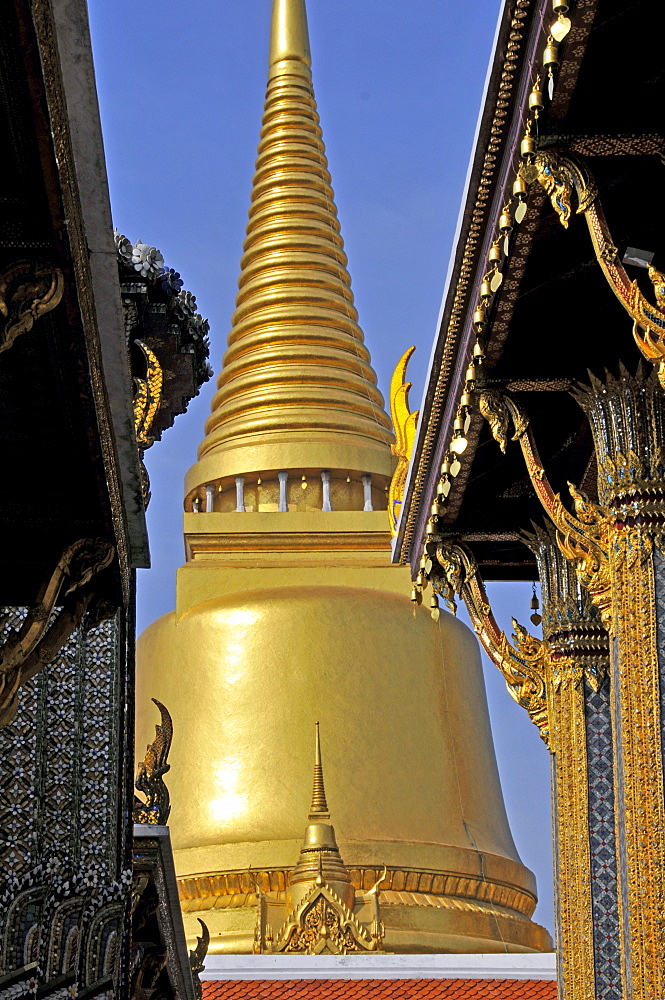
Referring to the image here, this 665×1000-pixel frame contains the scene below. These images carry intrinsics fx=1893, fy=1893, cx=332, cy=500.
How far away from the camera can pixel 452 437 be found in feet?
31.3

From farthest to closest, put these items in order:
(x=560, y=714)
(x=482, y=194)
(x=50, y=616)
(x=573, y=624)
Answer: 1. (x=560, y=714)
2. (x=573, y=624)
3. (x=482, y=194)
4. (x=50, y=616)

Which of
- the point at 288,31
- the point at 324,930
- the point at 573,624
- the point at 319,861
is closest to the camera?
the point at 573,624

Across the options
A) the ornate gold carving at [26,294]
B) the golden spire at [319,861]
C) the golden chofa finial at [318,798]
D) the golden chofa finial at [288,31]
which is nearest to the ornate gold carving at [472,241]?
the ornate gold carving at [26,294]

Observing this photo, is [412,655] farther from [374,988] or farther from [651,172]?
[651,172]

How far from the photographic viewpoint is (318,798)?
69.6ft

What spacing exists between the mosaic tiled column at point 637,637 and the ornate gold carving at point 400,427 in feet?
30.4

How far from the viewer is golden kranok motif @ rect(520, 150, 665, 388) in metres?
6.93

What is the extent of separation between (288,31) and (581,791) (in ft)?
75.6

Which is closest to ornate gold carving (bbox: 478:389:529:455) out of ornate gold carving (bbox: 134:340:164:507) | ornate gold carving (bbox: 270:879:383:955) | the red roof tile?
ornate gold carving (bbox: 134:340:164:507)

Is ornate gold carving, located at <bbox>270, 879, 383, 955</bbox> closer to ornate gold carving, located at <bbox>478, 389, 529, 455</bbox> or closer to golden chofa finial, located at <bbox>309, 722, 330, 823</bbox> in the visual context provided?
golden chofa finial, located at <bbox>309, 722, 330, 823</bbox>

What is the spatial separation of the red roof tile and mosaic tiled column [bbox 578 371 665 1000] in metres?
9.78

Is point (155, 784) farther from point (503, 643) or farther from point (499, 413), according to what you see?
point (499, 413)

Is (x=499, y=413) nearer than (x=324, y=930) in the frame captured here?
Yes

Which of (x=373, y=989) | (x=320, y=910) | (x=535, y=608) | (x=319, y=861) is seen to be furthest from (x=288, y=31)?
(x=535, y=608)
